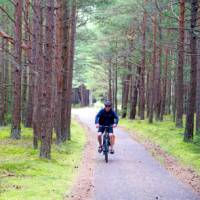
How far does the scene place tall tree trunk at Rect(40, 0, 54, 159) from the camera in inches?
529

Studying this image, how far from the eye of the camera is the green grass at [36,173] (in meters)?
9.02

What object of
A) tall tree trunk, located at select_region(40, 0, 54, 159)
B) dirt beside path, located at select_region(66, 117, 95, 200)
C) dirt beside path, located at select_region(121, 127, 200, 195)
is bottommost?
dirt beside path, located at select_region(121, 127, 200, 195)

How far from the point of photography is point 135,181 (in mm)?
11258

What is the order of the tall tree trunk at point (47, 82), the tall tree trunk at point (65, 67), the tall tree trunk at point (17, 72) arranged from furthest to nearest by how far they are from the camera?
the tall tree trunk at point (17, 72) < the tall tree trunk at point (65, 67) < the tall tree trunk at point (47, 82)

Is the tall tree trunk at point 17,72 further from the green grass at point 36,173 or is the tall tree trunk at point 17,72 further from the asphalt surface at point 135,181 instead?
the asphalt surface at point 135,181

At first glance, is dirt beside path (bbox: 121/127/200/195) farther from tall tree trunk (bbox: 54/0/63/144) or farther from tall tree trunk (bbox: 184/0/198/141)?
tall tree trunk (bbox: 54/0/63/144)

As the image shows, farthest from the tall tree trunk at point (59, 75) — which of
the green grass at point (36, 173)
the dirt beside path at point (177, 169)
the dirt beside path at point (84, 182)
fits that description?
the dirt beside path at point (177, 169)

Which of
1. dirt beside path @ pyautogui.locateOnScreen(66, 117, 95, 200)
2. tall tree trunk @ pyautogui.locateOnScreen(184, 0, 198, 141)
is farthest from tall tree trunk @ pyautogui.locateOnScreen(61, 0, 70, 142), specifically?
tall tree trunk @ pyautogui.locateOnScreen(184, 0, 198, 141)

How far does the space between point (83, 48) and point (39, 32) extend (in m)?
35.7

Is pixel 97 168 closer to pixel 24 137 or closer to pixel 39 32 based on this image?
pixel 39 32

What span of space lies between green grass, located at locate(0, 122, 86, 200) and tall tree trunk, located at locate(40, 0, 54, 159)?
1.84 ft

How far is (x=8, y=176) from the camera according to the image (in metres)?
10.7

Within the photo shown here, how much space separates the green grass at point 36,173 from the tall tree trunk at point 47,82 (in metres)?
0.56

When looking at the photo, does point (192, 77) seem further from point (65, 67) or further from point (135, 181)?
point (135, 181)
